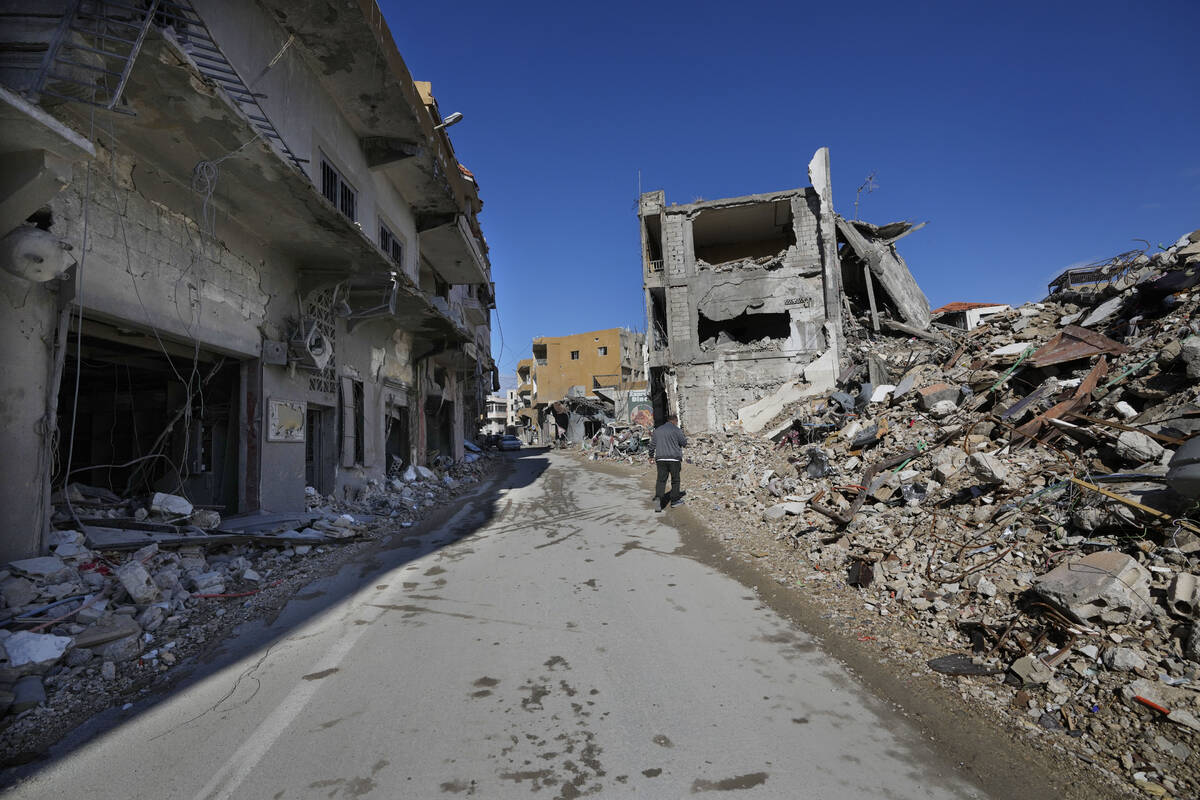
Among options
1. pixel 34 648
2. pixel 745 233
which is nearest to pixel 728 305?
pixel 745 233

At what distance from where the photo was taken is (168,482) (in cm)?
870

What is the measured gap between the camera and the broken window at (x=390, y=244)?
1236 centimetres

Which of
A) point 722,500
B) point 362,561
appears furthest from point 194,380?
point 722,500

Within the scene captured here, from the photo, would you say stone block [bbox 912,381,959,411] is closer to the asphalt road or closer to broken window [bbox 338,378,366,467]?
the asphalt road

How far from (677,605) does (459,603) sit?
1942mm

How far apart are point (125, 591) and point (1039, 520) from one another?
777 cm

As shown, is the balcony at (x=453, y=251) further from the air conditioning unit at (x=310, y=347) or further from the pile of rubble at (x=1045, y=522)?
the pile of rubble at (x=1045, y=522)

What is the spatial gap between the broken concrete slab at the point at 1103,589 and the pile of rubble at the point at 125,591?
5896mm

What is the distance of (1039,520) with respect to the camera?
470 centimetres

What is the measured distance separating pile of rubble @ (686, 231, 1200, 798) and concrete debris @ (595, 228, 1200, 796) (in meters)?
0.02

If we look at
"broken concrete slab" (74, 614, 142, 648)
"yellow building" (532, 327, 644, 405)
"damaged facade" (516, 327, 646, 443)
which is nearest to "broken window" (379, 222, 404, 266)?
"broken concrete slab" (74, 614, 142, 648)

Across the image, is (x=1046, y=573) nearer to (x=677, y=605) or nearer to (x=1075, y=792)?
(x=1075, y=792)

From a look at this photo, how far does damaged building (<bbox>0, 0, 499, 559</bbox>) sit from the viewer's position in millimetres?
4590

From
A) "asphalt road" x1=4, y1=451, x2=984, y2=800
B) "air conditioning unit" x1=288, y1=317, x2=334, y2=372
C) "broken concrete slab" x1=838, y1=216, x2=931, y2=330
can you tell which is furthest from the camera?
"broken concrete slab" x1=838, y1=216, x2=931, y2=330
